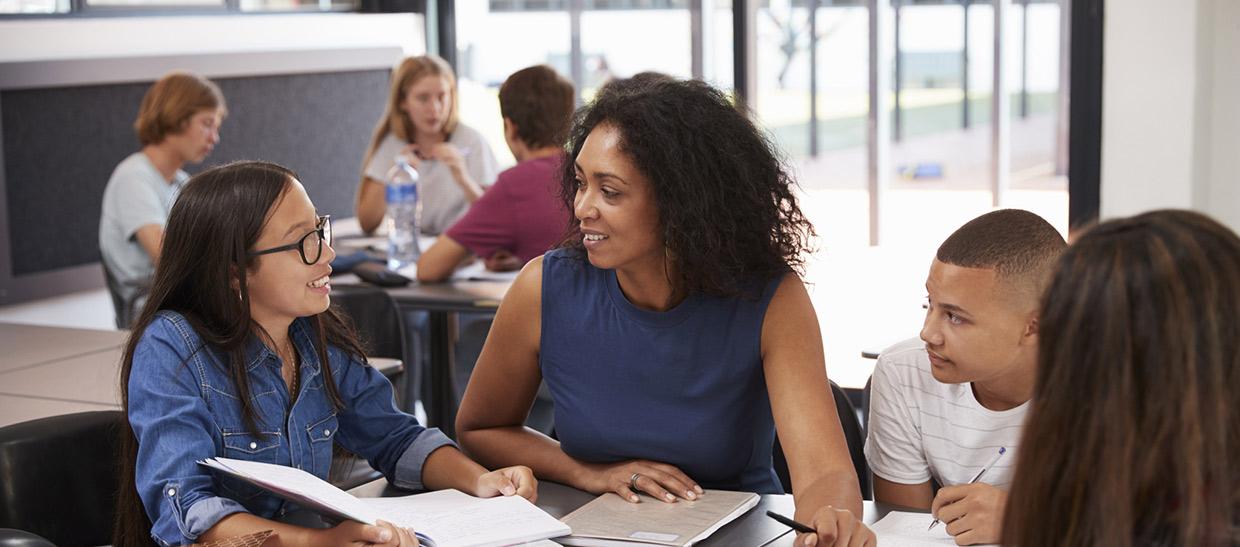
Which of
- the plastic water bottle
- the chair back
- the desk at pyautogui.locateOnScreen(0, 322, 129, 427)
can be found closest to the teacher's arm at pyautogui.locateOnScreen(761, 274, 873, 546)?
the desk at pyautogui.locateOnScreen(0, 322, 129, 427)

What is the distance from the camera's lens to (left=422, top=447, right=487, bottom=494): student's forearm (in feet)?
6.31

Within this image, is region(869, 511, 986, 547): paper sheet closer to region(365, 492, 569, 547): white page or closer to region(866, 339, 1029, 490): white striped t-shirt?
region(866, 339, 1029, 490): white striped t-shirt

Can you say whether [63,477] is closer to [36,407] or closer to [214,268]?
[214,268]

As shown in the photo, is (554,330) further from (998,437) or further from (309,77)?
(309,77)

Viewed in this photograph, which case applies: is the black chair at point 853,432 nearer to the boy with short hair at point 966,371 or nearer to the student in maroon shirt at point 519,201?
the boy with short hair at point 966,371

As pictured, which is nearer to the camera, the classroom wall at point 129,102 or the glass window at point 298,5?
the classroom wall at point 129,102

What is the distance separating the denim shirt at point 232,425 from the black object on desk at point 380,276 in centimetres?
162

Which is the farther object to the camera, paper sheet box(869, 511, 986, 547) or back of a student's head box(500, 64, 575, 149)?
back of a student's head box(500, 64, 575, 149)

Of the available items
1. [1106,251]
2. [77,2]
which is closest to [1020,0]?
[77,2]

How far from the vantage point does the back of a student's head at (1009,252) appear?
5.95ft

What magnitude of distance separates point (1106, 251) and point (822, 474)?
0.83m

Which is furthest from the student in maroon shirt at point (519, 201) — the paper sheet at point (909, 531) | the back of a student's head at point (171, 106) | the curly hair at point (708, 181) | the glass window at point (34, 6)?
the glass window at point (34, 6)

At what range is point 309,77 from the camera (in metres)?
6.98

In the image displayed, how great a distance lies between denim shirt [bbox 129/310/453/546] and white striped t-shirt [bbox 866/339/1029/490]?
66 cm
